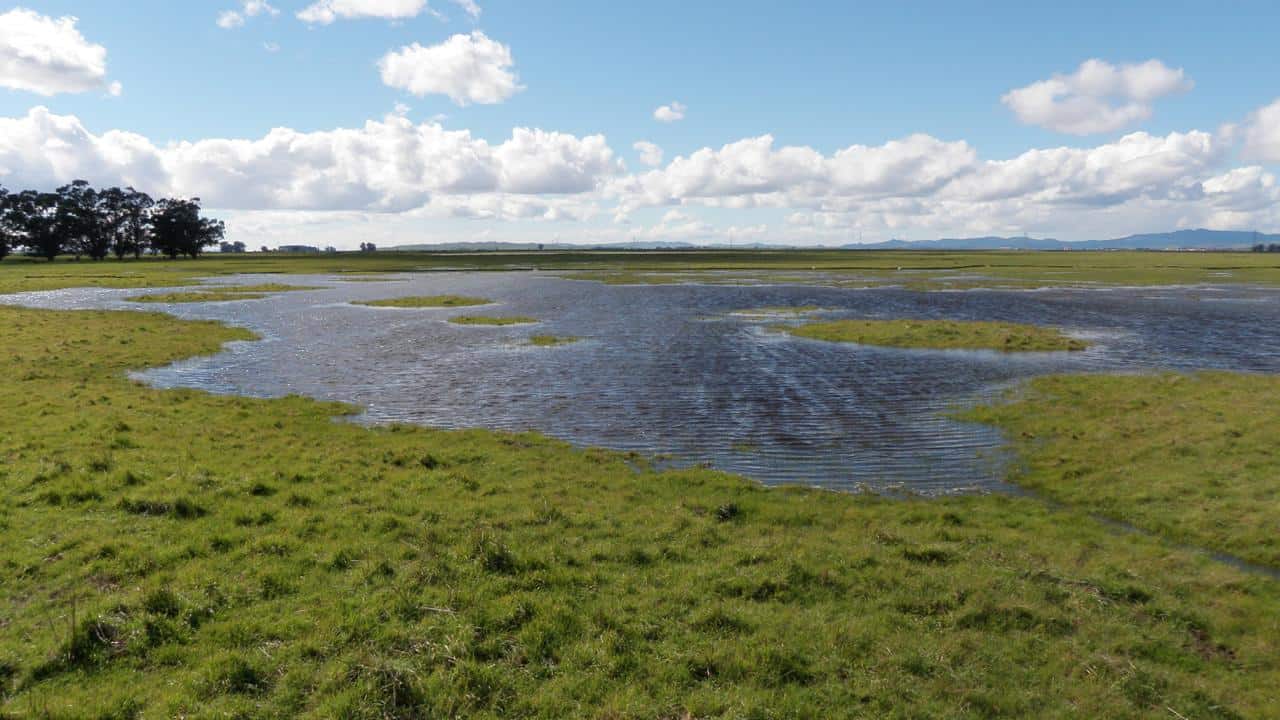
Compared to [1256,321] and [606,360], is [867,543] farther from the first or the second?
[1256,321]

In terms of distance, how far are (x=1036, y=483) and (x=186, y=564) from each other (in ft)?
71.8

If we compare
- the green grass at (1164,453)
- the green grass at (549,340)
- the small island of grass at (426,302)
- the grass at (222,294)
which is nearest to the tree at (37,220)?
the grass at (222,294)

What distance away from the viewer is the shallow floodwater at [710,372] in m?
24.3

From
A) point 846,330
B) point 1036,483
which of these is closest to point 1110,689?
point 1036,483

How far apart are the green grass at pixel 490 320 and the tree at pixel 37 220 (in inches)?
7375

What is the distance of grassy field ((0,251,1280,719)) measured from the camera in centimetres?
970

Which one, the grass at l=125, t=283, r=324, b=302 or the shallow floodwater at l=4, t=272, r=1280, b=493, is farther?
the grass at l=125, t=283, r=324, b=302

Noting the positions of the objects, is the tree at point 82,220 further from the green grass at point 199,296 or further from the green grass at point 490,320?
the green grass at point 490,320

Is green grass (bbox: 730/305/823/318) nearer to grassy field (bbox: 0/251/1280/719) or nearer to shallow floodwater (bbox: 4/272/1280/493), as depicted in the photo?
shallow floodwater (bbox: 4/272/1280/493)

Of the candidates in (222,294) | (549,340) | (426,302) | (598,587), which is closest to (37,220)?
(222,294)

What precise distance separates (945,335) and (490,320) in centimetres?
3931

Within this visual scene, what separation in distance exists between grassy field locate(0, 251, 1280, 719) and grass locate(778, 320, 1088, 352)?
25.7 metres

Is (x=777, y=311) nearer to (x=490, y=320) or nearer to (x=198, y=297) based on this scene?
(x=490, y=320)

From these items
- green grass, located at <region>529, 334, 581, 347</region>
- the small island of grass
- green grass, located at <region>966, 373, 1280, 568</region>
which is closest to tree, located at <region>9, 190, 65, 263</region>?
the small island of grass
